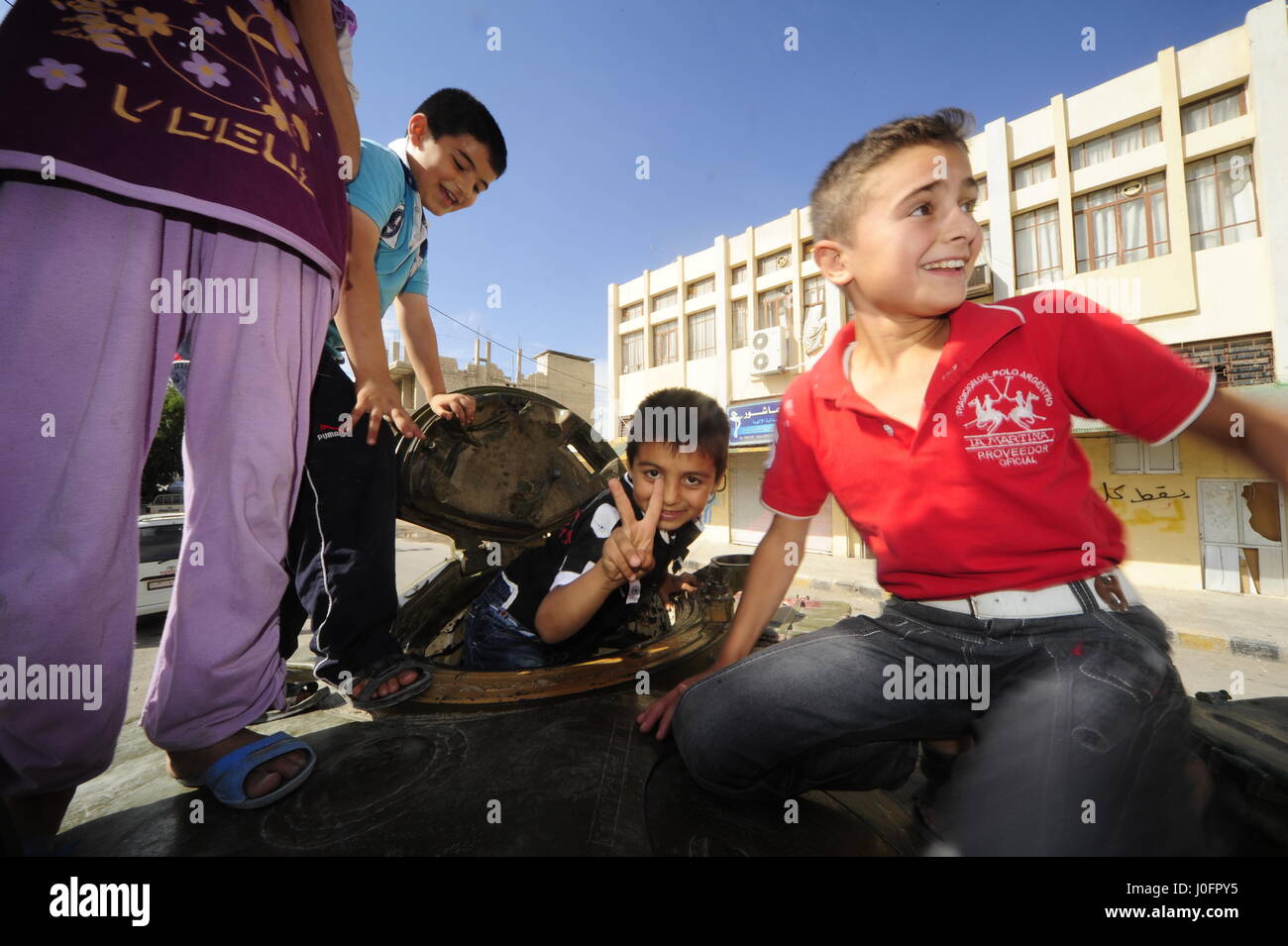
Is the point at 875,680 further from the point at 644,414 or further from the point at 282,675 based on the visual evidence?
the point at 282,675

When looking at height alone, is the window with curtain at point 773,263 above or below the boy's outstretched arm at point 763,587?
above

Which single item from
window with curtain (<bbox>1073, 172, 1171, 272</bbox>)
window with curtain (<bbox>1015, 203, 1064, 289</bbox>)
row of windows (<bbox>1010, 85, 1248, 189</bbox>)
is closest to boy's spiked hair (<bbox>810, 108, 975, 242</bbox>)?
window with curtain (<bbox>1015, 203, 1064, 289</bbox>)

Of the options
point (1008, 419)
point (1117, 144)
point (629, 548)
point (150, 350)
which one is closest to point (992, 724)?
point (1008, 419)

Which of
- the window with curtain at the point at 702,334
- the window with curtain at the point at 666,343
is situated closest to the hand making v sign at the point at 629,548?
the window with curtain at the point at 702,334

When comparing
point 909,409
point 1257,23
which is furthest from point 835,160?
point 1257,23

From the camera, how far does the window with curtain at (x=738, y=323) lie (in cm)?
1465

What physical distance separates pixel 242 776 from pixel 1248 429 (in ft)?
6.90

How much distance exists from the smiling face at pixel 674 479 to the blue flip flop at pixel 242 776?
112 cm

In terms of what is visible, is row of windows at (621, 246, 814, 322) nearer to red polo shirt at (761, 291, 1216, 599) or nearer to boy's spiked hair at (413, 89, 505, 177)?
boy's spiked hair at (413, 89, 505, 177)

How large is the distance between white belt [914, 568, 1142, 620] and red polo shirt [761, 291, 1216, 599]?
2 centimetres

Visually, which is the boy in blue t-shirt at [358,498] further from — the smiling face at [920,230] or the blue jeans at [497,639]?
the smiling face at [920,230]

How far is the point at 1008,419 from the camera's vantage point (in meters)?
1.25

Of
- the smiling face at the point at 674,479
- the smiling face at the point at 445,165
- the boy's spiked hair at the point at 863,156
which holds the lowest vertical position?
the smiling face at the point at 674,479

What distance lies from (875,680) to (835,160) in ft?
4.75
